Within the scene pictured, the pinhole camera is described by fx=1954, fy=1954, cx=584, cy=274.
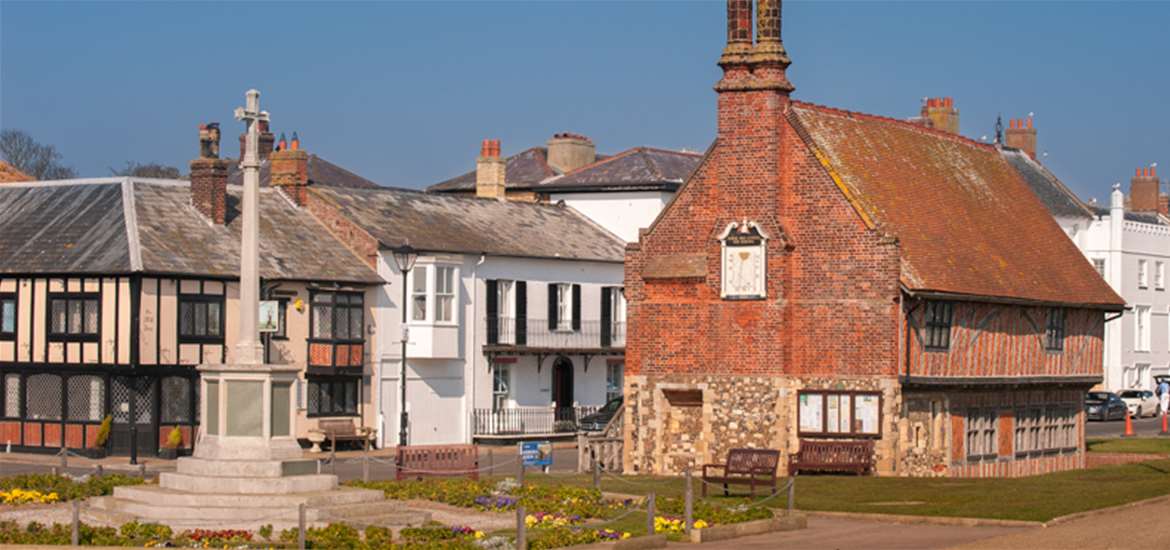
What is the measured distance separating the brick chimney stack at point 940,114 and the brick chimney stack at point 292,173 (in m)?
19.1

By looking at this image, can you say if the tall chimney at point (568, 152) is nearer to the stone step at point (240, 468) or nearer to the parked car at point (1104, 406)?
the parked car at point (1104, 406)

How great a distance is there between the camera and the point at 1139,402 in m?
75.6

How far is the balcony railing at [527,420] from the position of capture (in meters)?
59.2

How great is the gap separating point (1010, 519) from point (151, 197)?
30754mm

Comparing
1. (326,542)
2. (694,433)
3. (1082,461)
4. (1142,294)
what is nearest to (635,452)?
(694,433)

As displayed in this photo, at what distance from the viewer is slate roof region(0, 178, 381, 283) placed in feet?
165

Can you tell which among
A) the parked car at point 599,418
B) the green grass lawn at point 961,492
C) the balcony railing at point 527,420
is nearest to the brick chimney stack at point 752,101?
the green grass lawn at point 961,492

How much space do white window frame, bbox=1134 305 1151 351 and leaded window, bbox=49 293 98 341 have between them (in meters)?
48.1

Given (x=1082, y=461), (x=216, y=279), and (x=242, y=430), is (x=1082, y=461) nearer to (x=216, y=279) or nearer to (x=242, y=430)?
(x=216, y=279)

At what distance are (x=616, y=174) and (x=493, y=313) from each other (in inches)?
495

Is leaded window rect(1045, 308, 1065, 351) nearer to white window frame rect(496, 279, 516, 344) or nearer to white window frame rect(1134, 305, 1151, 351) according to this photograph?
white window frame rect(496, 279, 516, 344)

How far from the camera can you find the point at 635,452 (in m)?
42.6

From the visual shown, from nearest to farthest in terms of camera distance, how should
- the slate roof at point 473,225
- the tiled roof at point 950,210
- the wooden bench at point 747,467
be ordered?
the wooden bench at point 747,467
the tiled roof at point 950,210
the slate roof at point 473,225

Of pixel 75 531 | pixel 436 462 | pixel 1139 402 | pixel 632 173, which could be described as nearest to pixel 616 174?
pixel 632 173
